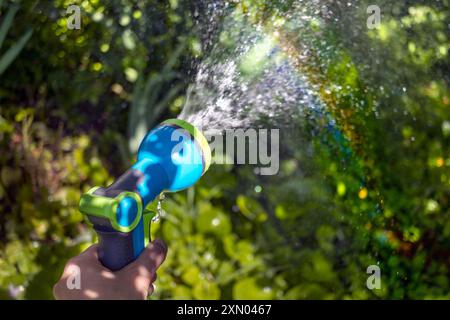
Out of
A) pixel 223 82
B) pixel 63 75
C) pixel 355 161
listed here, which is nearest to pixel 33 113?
pixel 63 75

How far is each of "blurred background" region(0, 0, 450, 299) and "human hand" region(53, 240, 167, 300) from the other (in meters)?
0.84

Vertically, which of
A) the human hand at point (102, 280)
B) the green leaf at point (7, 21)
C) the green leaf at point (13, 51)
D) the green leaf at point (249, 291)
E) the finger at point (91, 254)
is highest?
the green leaf at point (7, 21)

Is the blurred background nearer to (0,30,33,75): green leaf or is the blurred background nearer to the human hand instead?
(0,30,33,75): green leaf

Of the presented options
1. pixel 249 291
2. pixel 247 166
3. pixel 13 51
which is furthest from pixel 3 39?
pixel 249 291

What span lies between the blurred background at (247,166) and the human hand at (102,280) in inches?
33.0

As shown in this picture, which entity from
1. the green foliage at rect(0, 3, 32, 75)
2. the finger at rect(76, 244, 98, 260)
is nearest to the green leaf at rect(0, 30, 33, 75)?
the green foliage at rect(0, 3, 32, 75)

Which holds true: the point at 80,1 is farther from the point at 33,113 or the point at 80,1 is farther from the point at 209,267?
the point at 209,267

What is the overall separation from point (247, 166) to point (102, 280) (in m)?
1.03

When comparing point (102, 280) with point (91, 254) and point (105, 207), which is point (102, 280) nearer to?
point (91, 254)

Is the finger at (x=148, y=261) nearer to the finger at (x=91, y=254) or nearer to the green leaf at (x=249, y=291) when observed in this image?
the finger at (x=91, y=254)

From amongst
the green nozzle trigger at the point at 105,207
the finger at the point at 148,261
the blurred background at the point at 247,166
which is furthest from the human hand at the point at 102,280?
the blurred background at the point at 247,166

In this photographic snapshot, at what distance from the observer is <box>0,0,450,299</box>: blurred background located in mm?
2107

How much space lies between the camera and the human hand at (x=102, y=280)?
4.59 ft
